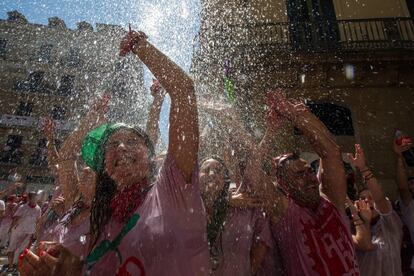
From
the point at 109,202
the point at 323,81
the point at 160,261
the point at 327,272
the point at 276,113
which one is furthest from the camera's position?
the point at 323,81

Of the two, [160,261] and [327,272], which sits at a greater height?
[160,261]

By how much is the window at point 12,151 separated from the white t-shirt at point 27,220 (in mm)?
22099

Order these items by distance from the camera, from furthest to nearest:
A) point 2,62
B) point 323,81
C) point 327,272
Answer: point 2,62 → point 323,81 → point 327,272

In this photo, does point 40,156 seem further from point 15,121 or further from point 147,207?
point 147,207

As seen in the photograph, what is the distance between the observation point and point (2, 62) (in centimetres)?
3144

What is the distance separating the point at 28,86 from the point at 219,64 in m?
28.4

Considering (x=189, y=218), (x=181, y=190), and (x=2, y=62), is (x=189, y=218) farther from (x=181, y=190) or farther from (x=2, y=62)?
(x=2, y=62)

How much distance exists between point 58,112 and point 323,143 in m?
32.6

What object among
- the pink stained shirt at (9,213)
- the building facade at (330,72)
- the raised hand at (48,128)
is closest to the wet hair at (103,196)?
the raised hand at (48,128)

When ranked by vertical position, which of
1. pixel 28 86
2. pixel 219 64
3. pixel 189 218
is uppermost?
pixel 28 86

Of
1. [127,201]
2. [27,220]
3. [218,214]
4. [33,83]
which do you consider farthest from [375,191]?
[33,83]

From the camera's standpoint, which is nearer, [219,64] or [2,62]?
[219,64]

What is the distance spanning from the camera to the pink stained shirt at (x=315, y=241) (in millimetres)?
1955

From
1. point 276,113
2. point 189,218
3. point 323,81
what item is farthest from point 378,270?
point 323,81
